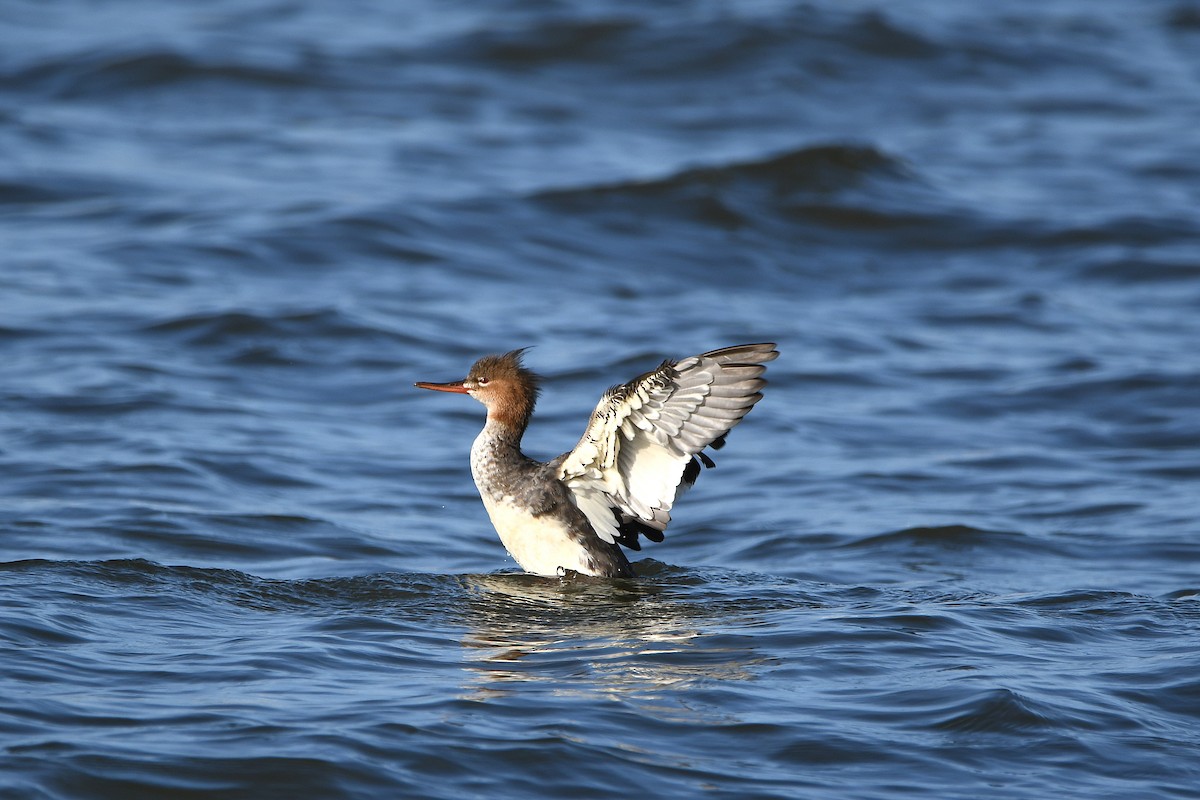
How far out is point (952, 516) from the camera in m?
8.48

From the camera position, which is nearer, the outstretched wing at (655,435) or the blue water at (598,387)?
the blue water at (598,387)

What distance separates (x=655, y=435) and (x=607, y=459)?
279mm

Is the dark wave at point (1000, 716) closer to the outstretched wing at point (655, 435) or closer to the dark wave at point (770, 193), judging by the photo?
the outstretched wing at point (655, 435)

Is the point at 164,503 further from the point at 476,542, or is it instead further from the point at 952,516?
the point at 952,516

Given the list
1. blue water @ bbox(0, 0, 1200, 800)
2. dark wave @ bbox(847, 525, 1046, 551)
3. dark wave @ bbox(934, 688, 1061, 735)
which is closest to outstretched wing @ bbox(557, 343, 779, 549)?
blue water @ bbox(0, 0, 1200, 800)

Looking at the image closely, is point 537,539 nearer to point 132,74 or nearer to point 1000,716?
point 1000,716

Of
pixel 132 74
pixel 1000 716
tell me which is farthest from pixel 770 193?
pixel 1000 716

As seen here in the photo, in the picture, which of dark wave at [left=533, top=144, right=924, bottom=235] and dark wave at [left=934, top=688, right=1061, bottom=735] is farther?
dark wave at [left=533, top=144, right=924, bottom=235]

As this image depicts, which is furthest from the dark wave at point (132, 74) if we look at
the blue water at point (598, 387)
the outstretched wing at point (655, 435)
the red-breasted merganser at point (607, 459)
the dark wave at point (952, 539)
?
the outstretched wing at point (655, 435)

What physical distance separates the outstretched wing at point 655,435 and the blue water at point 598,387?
40 centimetres

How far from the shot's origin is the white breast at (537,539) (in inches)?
270

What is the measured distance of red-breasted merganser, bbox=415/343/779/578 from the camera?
6.19 metres

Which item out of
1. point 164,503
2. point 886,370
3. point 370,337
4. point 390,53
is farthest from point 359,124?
point 164,503

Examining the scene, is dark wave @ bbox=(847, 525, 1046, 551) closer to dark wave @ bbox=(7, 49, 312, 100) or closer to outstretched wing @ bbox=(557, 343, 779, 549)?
outstretched wing @ bbox=(557, 343, 779, 549)
